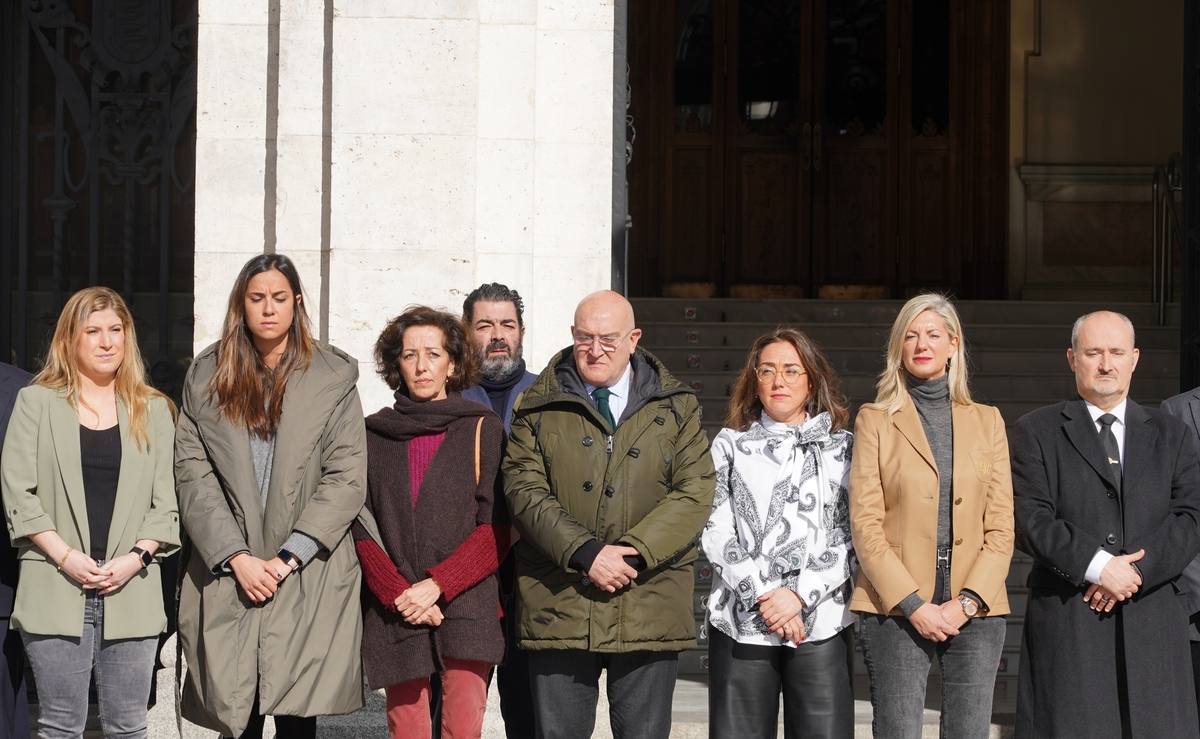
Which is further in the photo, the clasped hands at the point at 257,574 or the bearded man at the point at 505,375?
the bearded man at the point at 505,375

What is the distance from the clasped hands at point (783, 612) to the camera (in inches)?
174

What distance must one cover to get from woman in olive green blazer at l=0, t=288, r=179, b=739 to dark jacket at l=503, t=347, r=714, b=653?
1.23 metres

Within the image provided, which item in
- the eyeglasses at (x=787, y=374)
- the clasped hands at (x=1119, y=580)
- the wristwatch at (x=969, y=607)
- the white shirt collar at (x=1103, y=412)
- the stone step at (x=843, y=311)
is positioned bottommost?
the wristwatch at (x=969, y=607)

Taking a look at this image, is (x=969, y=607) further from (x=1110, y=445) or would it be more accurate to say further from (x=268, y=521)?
(x=268, y=521)

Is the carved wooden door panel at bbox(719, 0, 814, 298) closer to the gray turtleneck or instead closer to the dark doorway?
the dark doorway

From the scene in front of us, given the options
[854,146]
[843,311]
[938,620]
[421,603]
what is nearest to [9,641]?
[421,603]

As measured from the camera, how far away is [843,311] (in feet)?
35.4

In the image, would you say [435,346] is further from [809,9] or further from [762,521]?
[809,9]

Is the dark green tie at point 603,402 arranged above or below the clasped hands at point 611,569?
above

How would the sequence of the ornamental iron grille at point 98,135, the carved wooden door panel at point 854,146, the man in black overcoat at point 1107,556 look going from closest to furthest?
the man in black overcoat at point 1107,556, the ornamental iron grille at point 98,135, the carved wooden door panel at point 854,146

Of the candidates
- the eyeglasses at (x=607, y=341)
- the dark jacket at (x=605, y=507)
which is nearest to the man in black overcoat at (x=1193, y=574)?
the dark jacket at (x=605, y=507)

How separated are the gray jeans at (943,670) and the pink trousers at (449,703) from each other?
132 cm

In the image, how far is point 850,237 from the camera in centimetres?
1288

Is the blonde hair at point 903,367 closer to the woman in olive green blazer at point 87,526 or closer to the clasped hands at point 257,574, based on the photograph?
the clasped hands at point 257,574
